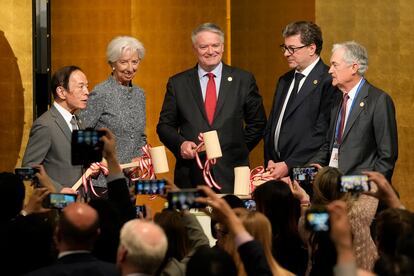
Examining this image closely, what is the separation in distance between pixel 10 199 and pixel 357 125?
282cm

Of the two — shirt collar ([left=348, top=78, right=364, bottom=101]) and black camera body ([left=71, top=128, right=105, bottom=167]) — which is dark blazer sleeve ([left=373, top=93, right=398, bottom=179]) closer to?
shirt collar ([left=348, top=78, right=364, bottom=101])

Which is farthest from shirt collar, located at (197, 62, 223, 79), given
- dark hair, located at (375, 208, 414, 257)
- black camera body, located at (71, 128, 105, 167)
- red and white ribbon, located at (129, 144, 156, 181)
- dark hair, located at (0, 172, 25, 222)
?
dark hair, located at (375, 208, 414, 257)

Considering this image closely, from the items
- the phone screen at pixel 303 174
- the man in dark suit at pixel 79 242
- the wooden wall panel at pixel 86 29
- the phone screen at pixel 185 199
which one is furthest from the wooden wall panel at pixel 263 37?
the man in dark suit at pixel 79 242

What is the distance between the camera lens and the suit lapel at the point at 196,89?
811 centimetres

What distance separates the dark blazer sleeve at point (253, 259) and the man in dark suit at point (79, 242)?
0.51 metres

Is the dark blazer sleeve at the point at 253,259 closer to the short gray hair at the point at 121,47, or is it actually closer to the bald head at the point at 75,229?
the bald head at the point at 75,229

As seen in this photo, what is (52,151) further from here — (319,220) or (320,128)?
(319,220)

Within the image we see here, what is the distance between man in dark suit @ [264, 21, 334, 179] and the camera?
26.1 ft

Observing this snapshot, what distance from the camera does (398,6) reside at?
374 inches

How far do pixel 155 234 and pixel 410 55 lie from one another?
5.51 metres

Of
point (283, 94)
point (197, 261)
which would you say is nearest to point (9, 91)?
point (283, 94)

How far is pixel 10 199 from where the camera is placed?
5.56 metres

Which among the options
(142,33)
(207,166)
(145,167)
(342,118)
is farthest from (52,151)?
(142,33)

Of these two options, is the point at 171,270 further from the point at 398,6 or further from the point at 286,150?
the point at 398,6
